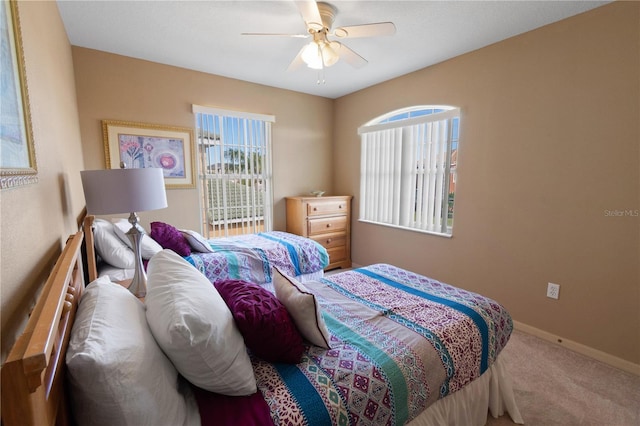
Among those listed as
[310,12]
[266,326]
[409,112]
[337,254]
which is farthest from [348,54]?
[337,254]

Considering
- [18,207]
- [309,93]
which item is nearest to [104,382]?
[18,207]

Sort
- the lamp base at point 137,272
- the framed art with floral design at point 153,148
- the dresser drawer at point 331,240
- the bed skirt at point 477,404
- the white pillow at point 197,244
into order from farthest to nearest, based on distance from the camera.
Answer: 1. the dresser drawer at point 331,240
2. the framed art with floral design at point 153,148
3. the white pillow at point 197,244
4. the lamp base at point 137,272
5. the bed skirt at point 477,404

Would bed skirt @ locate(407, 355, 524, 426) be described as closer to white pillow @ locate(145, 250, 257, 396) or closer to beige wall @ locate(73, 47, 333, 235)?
white pillow @ locate(145, 250, 257, 396)

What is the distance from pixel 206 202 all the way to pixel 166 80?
139cm

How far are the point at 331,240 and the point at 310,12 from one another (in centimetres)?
282

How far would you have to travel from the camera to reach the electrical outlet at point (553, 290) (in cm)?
231

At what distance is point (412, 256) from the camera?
340 cm

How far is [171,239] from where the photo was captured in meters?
2.44

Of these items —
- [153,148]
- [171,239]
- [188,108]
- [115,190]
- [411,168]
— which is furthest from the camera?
[411,168]

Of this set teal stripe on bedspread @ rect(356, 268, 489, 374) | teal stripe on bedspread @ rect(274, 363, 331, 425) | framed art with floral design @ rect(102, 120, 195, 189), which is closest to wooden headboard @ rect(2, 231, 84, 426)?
teal stripe on bedspread @ rect(274, 363, 331, 425)

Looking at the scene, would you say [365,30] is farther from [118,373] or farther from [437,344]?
[118,373]

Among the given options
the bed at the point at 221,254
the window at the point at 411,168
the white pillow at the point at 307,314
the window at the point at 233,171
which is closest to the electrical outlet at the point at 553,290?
the window at the point at 411,168

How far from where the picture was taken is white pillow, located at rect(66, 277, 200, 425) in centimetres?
66

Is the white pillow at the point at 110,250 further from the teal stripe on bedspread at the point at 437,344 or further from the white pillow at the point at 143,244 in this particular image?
the teal stripe on bedspread at the point at 437,344
